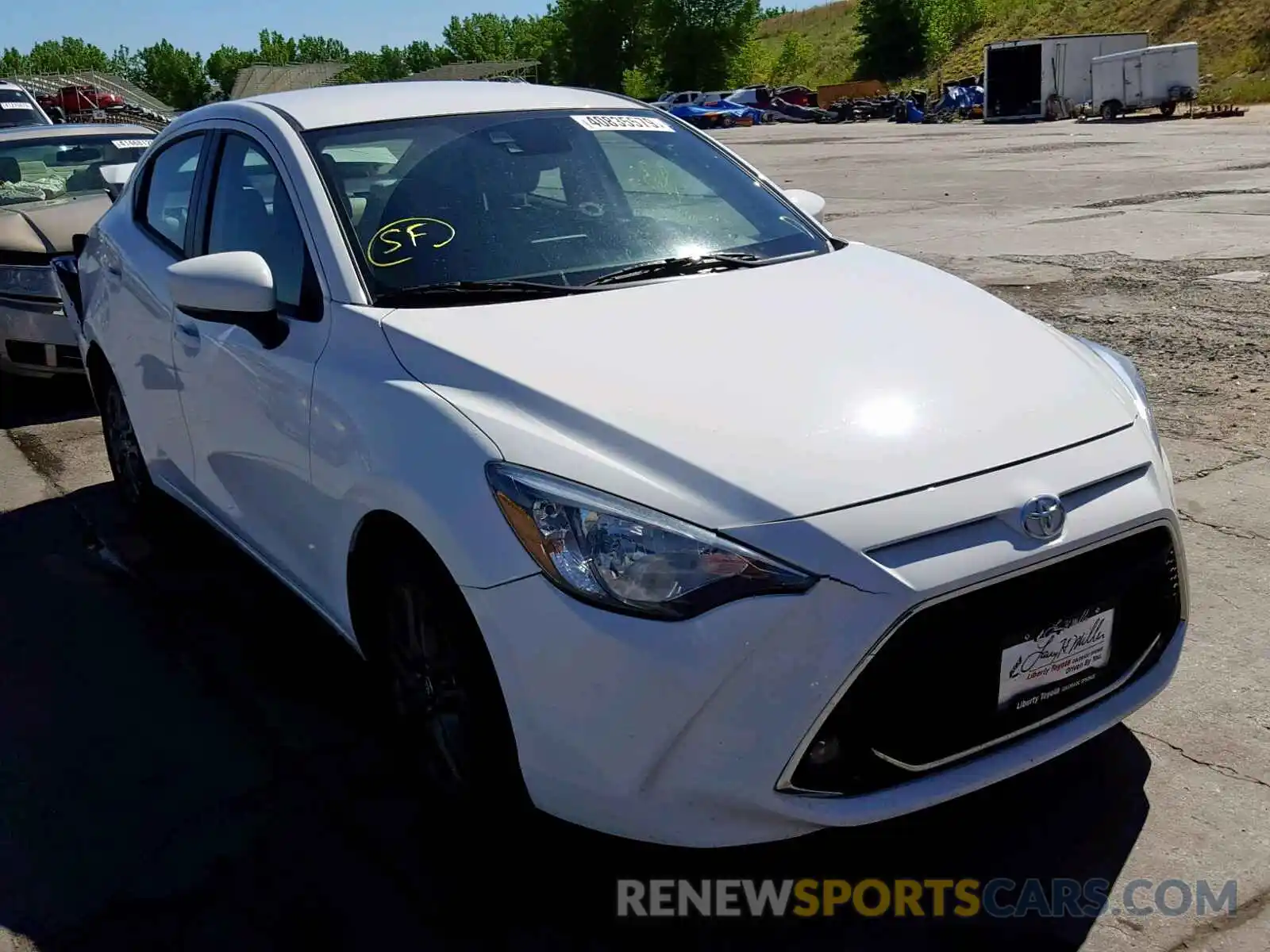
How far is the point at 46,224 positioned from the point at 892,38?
78.9 meters

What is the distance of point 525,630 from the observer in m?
2.34

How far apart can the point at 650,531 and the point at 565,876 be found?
932 mm

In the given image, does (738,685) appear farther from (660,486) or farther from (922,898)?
(922,898)

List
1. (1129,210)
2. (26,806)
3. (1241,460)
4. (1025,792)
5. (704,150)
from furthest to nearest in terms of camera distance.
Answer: (1129,210), (1241,460), (704,150), (26,806), (1025,792)

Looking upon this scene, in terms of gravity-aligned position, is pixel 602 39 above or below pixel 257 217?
above

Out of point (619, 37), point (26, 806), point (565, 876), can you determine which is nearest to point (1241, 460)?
point (565, 876)

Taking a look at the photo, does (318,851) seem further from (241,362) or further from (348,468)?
(241,362)

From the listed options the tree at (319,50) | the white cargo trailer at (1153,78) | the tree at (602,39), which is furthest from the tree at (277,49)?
the white cargo trailer at (1153,78)

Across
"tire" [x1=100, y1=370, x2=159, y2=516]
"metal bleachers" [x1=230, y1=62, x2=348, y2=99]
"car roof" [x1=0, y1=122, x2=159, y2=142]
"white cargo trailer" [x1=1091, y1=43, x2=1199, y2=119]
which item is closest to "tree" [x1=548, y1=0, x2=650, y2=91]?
"metal bleachers" [x1=230, y1=62, x2=348, y2=99]

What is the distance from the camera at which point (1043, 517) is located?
2.33 metres

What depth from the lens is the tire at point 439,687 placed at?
251cm

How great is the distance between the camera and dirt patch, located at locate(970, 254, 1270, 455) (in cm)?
571

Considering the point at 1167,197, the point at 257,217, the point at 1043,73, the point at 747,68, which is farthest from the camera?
the point at 747,68

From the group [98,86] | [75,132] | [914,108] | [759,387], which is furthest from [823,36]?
[759,387]
